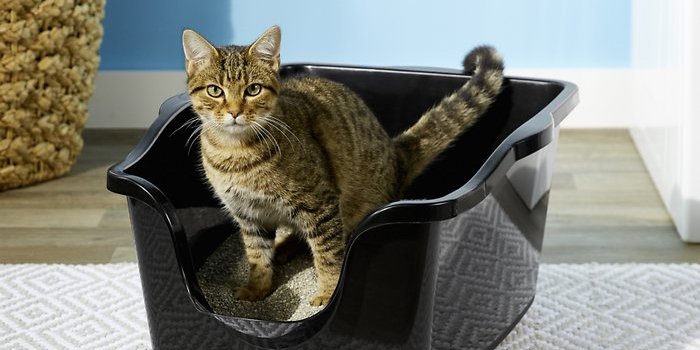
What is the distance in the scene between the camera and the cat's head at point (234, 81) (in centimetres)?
138

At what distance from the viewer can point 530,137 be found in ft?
4.49

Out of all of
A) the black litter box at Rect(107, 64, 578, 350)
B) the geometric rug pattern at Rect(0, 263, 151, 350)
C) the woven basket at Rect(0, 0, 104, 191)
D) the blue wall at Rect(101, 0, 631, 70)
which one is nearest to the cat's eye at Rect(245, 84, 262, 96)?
the black litter box at Rect(107, 64, 578, 350)

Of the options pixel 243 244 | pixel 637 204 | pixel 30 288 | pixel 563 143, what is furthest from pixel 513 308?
pixel 563 143

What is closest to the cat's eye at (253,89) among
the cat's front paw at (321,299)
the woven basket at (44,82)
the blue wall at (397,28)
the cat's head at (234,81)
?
the cat's head at (234,81)

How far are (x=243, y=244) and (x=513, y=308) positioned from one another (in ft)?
1.47

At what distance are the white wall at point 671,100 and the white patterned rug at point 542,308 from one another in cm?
17

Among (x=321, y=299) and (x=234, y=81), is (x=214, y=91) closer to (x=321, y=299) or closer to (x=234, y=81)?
(x=234, y=81)

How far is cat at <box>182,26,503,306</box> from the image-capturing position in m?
1.40

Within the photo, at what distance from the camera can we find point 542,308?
1.68 metres

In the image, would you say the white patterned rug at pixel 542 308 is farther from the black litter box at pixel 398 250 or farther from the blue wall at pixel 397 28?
the blue wall at pixel 397 28

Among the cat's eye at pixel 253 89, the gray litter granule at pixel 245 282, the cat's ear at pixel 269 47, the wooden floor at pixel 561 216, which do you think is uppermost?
the cat's ear at pixel 269 47

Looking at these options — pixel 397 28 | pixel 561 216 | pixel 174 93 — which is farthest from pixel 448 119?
pixel 174 93

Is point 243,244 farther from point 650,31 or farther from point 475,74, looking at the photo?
point 650,31

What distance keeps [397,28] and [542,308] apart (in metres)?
1.02
